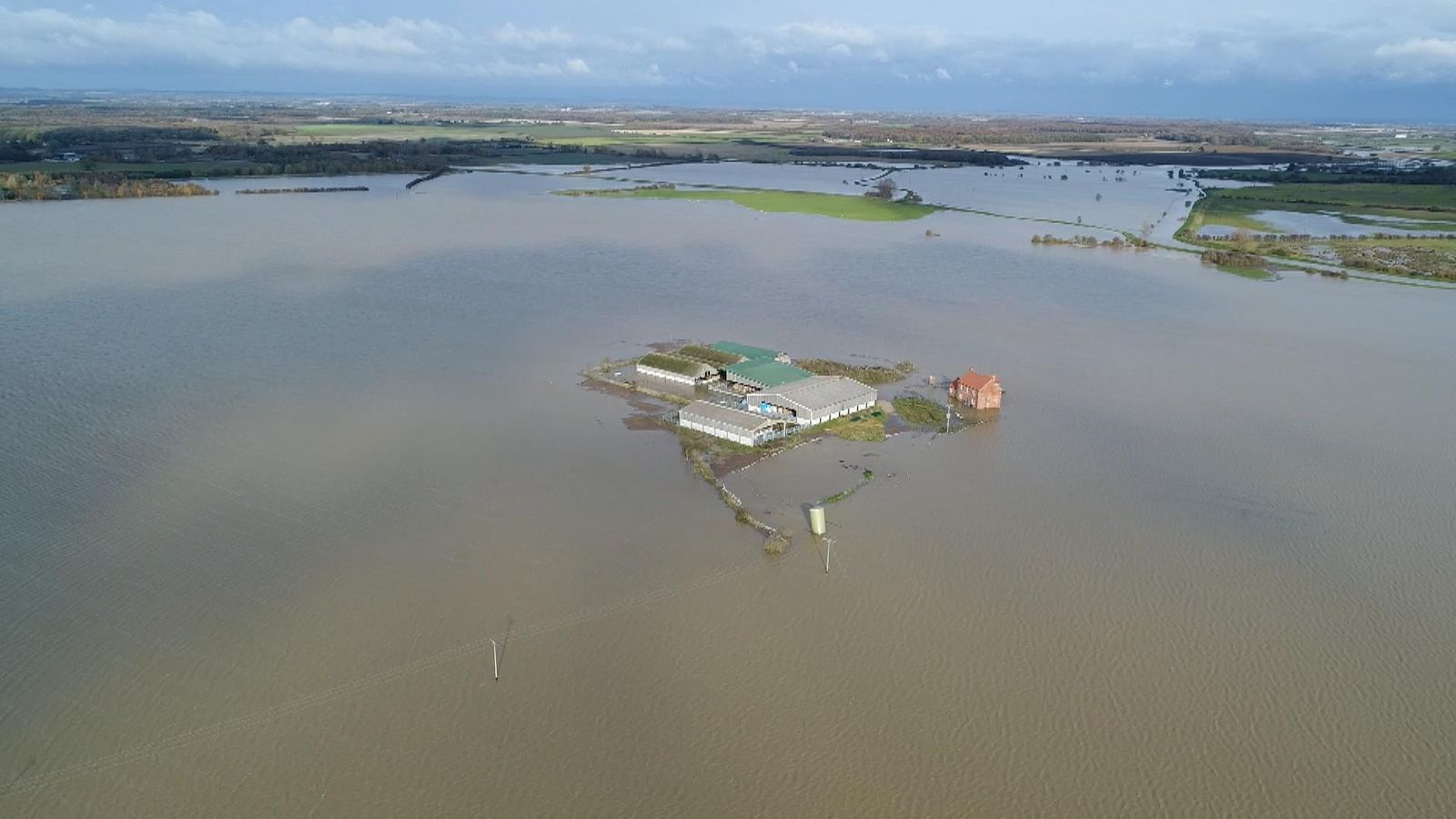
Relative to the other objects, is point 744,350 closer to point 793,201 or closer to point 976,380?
point 976,380

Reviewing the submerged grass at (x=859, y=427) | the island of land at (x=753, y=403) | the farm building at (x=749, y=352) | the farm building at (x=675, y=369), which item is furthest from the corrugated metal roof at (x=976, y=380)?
the farm building at (x=675, y=369)

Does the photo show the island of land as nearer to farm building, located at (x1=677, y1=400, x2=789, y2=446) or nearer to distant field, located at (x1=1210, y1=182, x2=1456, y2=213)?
farm building, located at (x1=677, y1=400, x2=789, y2=446)

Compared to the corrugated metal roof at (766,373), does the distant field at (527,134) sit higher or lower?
lower

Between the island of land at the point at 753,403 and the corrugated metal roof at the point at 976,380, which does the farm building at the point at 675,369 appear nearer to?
the island of land at the point at 753,403

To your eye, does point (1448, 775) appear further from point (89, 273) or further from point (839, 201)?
point (839, 201)

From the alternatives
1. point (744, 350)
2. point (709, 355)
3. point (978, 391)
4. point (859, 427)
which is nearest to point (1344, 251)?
point (978, 391)

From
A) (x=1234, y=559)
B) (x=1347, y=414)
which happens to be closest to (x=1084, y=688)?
(x=1234, y=559)

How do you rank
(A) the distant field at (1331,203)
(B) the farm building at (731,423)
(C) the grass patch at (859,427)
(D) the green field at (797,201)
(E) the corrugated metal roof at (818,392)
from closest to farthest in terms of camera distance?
(B) the farm building at (731,423), (C) the grass patch at (859,427), (E) the corrugated metal roof at (818,392), (A) the distant field at (1331,203), (D) the green field at (797,201)
